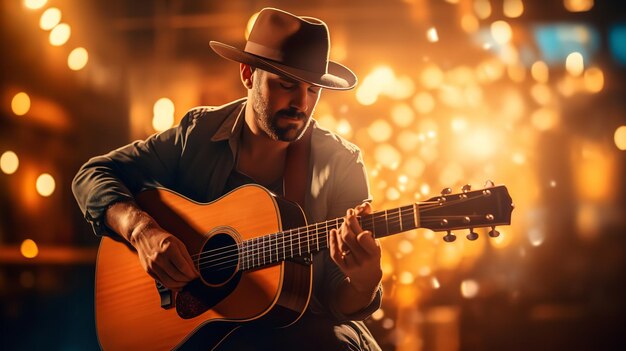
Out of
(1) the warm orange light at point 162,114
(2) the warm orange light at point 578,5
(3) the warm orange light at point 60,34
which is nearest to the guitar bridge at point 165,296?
(1) the warm orange light at point 162,114

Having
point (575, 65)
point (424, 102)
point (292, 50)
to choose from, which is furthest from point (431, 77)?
point (292, 50)

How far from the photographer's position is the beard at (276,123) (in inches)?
73.1

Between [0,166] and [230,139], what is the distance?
Answer: 46.1 inches

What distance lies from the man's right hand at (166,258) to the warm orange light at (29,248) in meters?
0.95

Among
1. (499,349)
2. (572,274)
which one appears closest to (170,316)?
(499,349)

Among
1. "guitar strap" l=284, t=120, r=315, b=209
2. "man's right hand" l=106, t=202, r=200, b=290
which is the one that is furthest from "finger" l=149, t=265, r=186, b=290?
"guitar strap" l=284, t=120, r=315, b=209

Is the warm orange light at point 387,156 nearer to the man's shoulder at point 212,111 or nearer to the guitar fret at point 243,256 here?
the man's shoulder at point 212,111

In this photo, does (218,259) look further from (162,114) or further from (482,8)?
(482,8)

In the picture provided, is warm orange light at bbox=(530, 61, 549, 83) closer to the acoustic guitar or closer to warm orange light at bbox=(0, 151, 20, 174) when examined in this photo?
the acoustic guitar

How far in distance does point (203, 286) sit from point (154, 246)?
0.58 feet

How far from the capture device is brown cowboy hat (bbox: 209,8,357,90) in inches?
73.0

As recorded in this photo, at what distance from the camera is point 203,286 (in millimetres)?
1756

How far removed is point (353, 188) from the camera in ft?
6.17

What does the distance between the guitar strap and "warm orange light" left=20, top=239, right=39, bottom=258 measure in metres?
1.23
